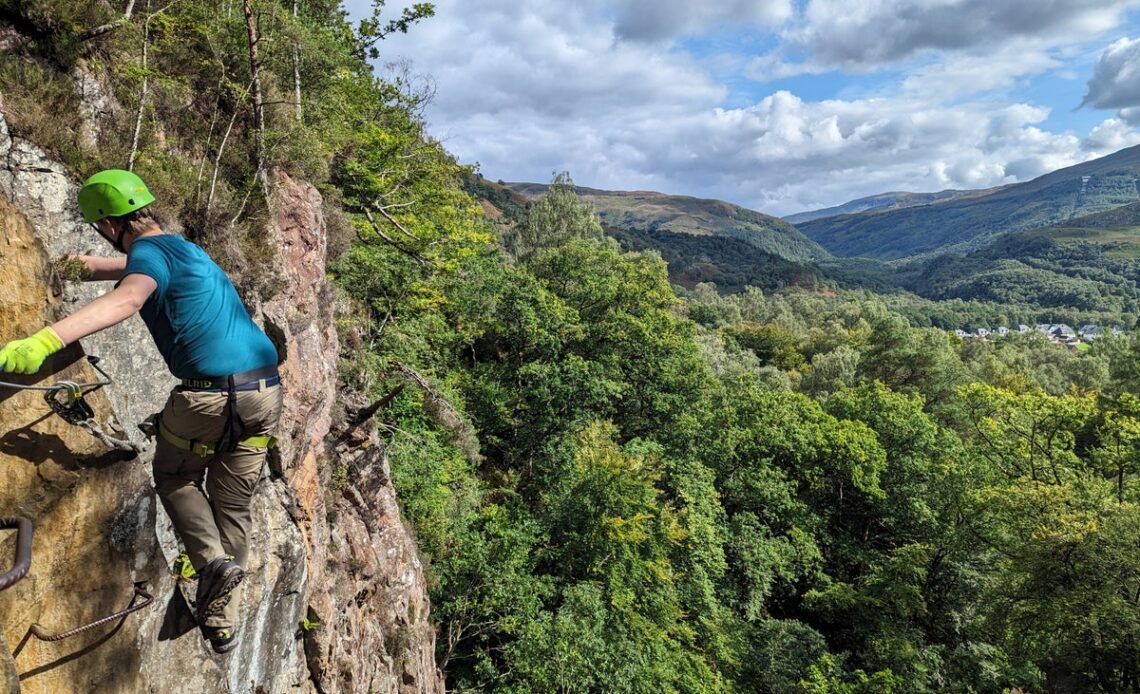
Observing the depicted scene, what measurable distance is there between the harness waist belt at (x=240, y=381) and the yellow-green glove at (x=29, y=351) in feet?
3.26

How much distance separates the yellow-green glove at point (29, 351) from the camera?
8.27 feet

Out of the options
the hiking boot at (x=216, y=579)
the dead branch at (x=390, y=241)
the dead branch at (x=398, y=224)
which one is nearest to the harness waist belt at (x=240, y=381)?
the hiking boot at (x=216, y=579)

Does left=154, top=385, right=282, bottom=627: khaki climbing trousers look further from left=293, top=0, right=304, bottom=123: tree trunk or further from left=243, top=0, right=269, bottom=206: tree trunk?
left=293, top=0, right=304, bottom=123: tree trunk

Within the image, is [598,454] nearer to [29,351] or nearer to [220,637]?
[220,637]

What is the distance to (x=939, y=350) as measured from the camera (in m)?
38.1

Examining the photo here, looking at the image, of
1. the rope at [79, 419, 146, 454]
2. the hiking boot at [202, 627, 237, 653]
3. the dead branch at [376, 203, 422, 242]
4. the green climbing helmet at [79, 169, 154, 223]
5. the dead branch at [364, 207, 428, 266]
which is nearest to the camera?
the green climbing helmet at [79, 169, 154, 223]

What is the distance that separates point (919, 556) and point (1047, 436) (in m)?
8.08

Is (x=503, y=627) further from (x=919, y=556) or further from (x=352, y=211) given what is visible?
(x=919, y=556)

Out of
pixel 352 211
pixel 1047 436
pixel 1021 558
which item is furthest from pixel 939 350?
pixel 352 211

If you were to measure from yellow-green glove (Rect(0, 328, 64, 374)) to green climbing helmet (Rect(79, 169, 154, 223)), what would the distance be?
2.98ft

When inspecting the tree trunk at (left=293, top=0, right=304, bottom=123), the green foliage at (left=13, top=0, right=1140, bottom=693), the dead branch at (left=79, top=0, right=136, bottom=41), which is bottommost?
the green foliage at (left=13, top=0, right=1140, bottom=693)

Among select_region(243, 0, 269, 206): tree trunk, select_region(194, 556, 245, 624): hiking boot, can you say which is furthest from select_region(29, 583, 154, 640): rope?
select_region(243, 0, 269, 206): tree trunk

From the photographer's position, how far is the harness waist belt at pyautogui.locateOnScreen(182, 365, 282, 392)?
11.7 ft

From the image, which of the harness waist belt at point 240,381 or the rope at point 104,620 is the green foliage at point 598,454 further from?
the rope at point 104,620
